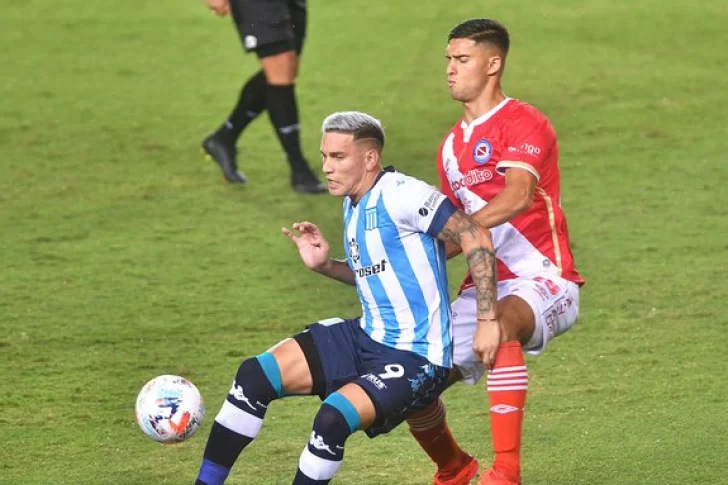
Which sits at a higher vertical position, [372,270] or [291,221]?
[372,270]

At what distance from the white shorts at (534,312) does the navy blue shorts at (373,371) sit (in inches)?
10.5

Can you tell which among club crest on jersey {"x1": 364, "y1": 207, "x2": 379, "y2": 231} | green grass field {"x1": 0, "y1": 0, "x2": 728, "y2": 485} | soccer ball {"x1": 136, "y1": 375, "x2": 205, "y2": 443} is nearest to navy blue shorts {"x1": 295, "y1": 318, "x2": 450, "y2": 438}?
club crest on jersey {"x1": 364, "y1": 207, "x2": 379, "y2": 231}

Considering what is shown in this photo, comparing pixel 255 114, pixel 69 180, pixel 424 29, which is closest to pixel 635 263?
pixel 255 114

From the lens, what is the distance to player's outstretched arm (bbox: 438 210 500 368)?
498 centimetres

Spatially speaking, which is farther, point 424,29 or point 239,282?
point 424,29

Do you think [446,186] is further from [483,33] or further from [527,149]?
[483,33]

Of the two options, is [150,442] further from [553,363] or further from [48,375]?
[553,363]

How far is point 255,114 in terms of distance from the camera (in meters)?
9.75

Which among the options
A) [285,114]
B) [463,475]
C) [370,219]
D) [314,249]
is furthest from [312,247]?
[285,114]

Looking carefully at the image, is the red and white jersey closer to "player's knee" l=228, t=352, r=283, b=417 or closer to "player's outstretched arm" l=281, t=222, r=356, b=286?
"player's outstretched arm" l=281, t=222, r=356, b=286

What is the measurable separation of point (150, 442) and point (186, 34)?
796cm

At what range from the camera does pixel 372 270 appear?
5148 mm

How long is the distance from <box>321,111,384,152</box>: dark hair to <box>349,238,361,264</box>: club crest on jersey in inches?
14.3

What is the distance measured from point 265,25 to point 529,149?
4.05 m
